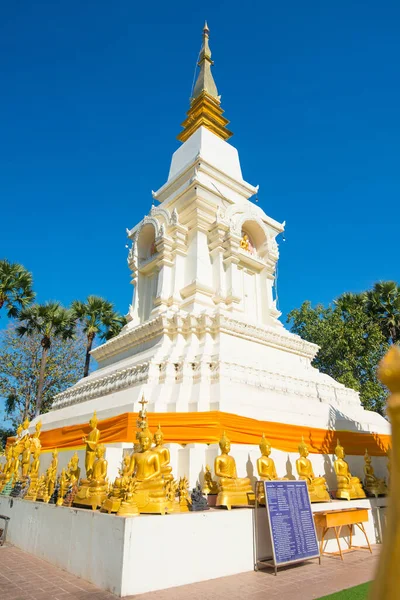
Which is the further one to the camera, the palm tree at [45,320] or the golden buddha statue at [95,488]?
the palm tree at [45,320]

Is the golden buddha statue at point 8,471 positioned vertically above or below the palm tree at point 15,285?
below

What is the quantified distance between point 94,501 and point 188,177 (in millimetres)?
14761

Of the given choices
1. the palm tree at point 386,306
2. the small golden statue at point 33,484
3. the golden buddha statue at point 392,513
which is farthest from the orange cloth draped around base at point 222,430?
the palm tree at point 386,306

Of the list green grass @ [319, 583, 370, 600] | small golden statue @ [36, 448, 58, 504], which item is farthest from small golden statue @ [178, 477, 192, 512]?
small golden statue @ [36, 448, 58, 504]

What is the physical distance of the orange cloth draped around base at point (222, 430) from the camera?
923 centimetres

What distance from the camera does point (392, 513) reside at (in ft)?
4.31

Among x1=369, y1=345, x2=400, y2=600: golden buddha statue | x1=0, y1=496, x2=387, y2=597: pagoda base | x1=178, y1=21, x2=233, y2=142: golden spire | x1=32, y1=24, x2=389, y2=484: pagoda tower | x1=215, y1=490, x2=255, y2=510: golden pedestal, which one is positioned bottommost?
x1=0, y1=496, x2=387, y2=597: pagoda base

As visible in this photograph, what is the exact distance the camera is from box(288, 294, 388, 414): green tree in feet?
78.9

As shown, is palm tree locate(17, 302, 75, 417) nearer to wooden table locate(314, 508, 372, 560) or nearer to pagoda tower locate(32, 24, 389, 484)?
pagoda tower locate(32, 24, 389, 484)

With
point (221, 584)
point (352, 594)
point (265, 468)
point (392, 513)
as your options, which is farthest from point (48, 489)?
point (392, 513)

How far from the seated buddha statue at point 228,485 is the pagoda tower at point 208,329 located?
905mm

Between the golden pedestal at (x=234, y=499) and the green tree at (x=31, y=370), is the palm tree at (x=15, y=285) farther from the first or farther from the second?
the golden pedestal at (x=234, y=499)

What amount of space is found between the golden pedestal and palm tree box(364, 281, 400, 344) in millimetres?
20675

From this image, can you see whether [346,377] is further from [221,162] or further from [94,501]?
[94,501]
